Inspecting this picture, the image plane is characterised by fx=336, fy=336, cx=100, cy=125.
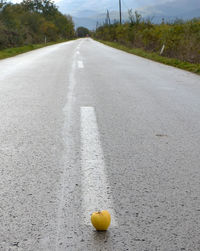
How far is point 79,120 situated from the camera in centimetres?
434

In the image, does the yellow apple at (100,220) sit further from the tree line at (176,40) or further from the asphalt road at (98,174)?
the tree line at (176,40)

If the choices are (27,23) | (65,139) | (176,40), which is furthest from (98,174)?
(27,23)

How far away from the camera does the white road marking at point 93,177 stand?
216 cm

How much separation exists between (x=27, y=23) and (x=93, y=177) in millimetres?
48384

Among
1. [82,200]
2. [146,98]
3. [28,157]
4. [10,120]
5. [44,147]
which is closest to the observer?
[82,200]

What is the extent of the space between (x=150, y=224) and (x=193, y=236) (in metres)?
0.25

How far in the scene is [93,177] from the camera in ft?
8.57

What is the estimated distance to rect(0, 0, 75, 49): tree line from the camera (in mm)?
28273

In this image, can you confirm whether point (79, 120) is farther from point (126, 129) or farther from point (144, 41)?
point (144, 41)

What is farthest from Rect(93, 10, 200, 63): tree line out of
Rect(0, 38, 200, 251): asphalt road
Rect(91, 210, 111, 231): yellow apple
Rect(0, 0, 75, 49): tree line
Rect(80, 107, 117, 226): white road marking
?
Rect(91, 210, 111, 231): yellow apple

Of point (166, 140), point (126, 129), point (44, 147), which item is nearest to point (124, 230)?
point (44, 147)

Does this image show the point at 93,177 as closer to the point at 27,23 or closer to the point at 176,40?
the point at 176,40

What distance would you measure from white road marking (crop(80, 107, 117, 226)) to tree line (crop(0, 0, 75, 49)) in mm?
22835

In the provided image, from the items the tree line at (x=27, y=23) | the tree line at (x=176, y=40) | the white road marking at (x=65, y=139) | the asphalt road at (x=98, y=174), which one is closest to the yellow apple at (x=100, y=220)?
the asphalt road at (x=98, y=174)
